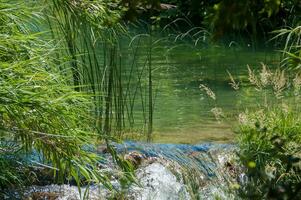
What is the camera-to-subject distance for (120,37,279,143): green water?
28.8 ft

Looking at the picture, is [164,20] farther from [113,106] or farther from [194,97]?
[113,106]

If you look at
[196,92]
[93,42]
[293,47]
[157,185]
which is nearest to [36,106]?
[93,42]

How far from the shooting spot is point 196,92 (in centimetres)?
1142

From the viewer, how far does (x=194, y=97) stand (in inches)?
436

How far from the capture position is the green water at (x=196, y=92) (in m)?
8.77

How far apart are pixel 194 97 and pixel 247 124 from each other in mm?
5781

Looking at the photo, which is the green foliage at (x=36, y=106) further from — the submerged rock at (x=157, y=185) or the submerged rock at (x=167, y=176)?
the submerged rock at (x=157, y=185)

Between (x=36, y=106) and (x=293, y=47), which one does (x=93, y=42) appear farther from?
(x=293, y=47)

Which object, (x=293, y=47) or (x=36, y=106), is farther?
(x=293, y=47)

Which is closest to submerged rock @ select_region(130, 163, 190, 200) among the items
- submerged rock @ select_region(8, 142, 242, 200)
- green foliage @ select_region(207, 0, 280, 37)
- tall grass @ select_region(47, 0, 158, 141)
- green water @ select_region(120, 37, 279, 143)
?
submerged rock @ select_region(8, 142, 242, 200)

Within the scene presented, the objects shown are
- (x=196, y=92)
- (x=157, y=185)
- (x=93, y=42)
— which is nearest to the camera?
(x=93, y=42)

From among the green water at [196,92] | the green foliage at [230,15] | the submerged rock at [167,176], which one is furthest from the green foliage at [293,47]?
the green water at [196,92]

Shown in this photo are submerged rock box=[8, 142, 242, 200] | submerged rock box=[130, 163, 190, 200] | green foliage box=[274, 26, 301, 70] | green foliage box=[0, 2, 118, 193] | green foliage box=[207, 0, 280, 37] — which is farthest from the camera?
submerged rock box=[130, 163, 190, 200]

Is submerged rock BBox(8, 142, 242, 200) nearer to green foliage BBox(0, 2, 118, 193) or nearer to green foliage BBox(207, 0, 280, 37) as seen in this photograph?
green foliage BBox(0, 2, 118, 193)
